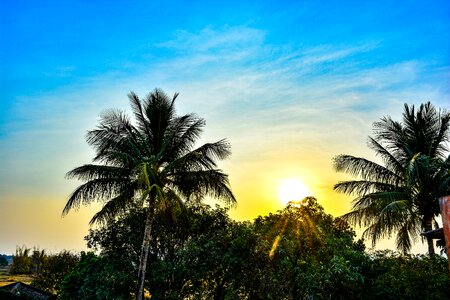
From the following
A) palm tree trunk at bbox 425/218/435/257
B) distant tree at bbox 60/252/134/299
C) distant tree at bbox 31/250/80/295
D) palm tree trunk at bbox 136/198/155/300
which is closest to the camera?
palm tree trunk at bbox 136/198/155/300

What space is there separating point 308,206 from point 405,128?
8.27m

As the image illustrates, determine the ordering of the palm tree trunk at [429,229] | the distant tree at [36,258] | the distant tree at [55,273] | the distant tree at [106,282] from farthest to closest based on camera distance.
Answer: the distant tree at [36,258]
the distant tree at [55,273]
the distant tree at [106,282]
the palm tree trunk at [429,229]

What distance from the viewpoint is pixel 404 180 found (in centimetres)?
1862

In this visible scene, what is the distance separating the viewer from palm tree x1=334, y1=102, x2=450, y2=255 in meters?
17.5

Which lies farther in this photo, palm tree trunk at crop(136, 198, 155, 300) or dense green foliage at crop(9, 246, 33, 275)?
dense green foliage at crop(9, 246, 33, 275)

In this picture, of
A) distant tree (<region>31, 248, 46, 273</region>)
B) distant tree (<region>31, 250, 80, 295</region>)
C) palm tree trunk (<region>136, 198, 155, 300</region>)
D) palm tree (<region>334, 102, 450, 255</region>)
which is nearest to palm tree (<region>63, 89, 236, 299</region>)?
palm tree trunk (<region>136, 198, 155, 300</region>)

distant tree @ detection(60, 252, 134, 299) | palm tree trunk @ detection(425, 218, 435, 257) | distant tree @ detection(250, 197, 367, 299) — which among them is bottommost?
distant tree @ detection(60, 252, 134, 299)

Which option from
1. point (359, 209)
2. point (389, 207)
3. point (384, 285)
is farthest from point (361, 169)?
point (384, 285)

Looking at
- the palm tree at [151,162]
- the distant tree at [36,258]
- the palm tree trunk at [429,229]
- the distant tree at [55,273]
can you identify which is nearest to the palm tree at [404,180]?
the palm tree trunk at [429,229]

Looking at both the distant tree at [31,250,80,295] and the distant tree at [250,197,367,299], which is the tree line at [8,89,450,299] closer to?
the distant tree at [250,197,367,299]

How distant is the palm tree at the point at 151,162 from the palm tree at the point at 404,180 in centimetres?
700

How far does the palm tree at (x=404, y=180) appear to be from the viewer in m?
17.5

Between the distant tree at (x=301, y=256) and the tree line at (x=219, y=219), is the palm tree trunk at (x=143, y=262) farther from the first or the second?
the distant tree at (x=301, y=256)

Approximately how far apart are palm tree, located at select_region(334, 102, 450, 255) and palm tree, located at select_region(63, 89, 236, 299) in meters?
7.00
